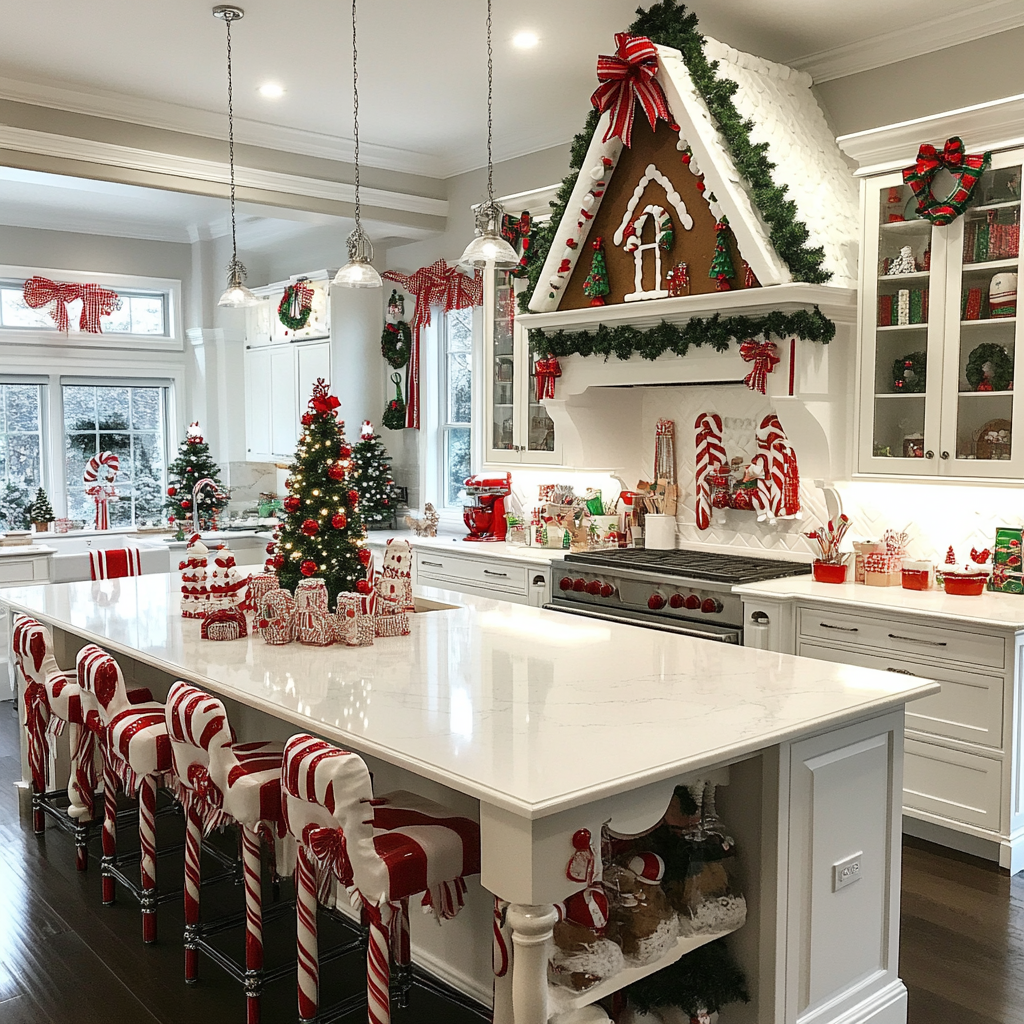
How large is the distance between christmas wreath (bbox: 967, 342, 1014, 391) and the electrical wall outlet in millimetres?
2118

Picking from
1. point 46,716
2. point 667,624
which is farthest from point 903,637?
point 46,716

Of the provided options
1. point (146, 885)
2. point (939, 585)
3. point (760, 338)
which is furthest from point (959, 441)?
point (146, 885)

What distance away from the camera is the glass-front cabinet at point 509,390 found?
18.8ft

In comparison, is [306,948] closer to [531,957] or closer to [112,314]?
[531,957]

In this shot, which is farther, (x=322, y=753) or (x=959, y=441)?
(x=959, y=441)

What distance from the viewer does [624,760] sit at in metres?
2.05

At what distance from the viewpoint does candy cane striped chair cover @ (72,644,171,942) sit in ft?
9.86

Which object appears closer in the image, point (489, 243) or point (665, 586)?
point (489, 243)

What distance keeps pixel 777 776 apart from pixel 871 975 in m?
0.73

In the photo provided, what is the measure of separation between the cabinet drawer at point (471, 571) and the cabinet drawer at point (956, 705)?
6.51 feet

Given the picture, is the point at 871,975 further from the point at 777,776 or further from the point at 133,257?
the point at 133,257

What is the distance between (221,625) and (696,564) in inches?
93.6

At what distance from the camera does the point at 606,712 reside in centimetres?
241

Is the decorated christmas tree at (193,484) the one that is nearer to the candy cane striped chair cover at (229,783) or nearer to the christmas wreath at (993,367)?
the candy cane striped chair cover at (229,783)
